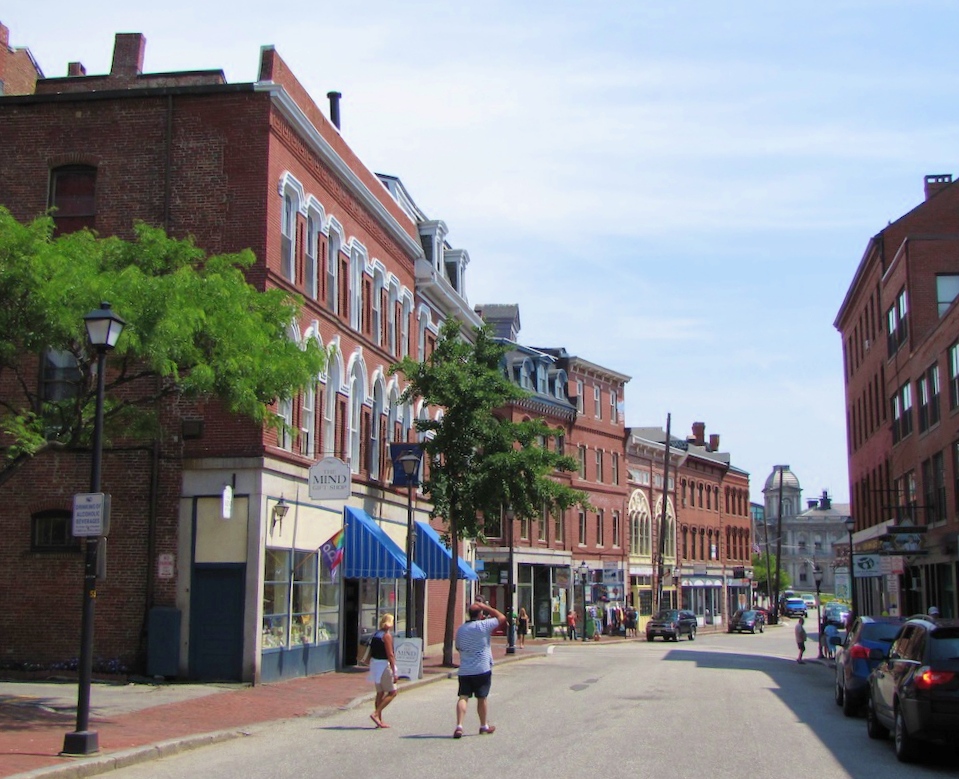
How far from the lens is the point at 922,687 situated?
1273 centimetres

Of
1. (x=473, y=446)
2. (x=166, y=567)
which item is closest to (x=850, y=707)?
(x=166, y=567)

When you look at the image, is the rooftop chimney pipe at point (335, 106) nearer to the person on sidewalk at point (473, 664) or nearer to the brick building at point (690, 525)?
the person on sidewalk at point (473, 664)

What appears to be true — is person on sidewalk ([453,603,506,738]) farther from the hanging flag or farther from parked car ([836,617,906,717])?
the hanging flag

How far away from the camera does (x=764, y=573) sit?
5059 inches

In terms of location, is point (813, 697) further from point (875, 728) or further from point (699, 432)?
point (699, 432)

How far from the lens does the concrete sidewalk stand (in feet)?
42.4

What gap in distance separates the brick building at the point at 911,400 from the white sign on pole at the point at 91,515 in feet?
84.0

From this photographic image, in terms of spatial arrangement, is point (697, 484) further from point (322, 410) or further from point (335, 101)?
point (322, 410)

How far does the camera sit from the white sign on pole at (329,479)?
24250 mm

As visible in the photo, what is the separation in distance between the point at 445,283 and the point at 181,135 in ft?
48.6

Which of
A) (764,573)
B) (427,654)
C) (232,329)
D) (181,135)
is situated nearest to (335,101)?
(181,135)

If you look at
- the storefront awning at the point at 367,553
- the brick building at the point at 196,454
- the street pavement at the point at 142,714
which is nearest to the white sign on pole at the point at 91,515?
the street pavement at the point at 142,714

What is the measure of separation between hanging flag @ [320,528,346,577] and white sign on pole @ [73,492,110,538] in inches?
491

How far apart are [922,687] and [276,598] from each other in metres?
14.4
